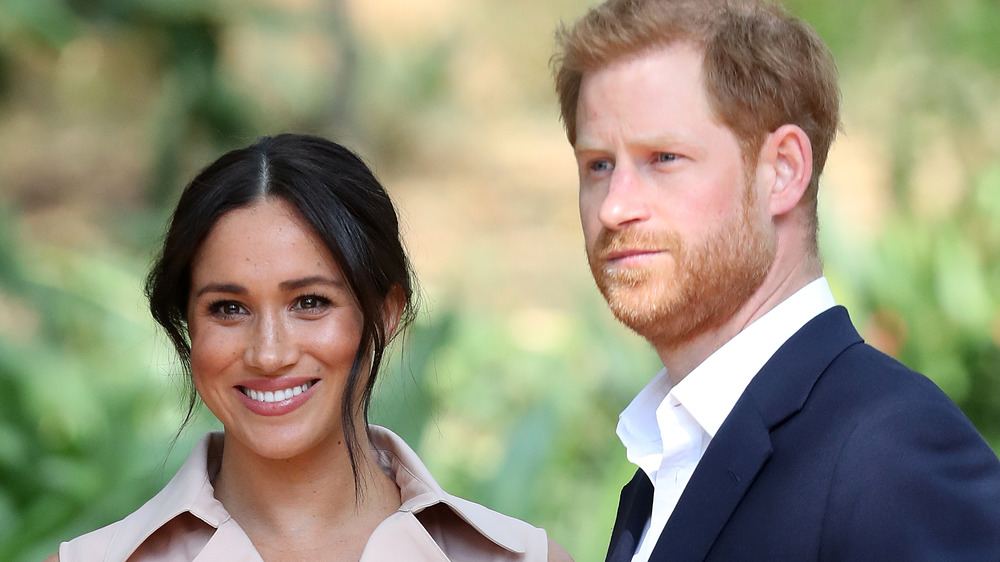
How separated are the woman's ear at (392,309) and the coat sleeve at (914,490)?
37.2 inches

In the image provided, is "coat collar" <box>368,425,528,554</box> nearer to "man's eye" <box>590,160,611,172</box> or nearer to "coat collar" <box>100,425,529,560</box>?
"coat collar" <box>100,425,529,560</box>

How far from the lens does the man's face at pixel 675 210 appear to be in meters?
1.82

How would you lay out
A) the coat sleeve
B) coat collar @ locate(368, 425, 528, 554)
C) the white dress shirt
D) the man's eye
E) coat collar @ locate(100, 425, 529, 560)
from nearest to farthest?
the coat sleeve → the white dress shirt → the man's eye → coat collar @ locate(100, 425, 529, 560) → coat collar @ locate(368, 425, 528, 554)

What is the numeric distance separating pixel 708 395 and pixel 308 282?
0.72 meters

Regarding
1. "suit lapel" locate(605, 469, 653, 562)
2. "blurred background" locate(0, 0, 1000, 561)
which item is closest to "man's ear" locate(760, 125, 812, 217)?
"suit lapel" locate(605, 469, 653, 562)

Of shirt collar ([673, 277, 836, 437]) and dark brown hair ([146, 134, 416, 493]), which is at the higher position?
dark brown hair ([146, 134, 416, 493])

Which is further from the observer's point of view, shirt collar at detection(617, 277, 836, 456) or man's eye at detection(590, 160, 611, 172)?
man's eye at detection(590, 160, 611, 172)

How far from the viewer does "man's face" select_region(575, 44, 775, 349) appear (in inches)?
71.6

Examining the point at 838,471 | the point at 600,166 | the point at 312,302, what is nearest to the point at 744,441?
the point at 838,471

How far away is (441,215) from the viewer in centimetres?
873

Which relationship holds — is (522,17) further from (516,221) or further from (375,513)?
(375,513)

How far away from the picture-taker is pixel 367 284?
210 cm

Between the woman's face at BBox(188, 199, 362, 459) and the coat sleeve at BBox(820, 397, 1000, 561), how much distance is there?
922 mm

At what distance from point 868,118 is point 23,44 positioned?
197 inches
